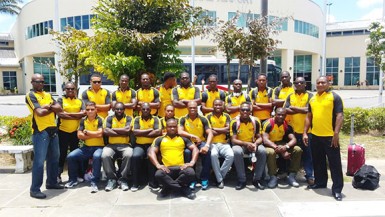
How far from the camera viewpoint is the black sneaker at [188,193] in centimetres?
533

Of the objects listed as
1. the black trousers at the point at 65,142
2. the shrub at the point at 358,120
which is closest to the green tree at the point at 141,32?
the black trousers at the point at 65,142

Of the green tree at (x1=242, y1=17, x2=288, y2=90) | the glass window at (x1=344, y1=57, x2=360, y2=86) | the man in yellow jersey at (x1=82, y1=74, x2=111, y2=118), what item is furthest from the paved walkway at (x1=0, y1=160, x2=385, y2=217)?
the glass window at (x1=344, y1=57, x2=360, y2=86)

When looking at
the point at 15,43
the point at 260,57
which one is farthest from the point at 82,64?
the point at 15,43

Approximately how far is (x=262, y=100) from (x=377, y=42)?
7383mm

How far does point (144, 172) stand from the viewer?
6.27 m

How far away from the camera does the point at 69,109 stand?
6.10 meters

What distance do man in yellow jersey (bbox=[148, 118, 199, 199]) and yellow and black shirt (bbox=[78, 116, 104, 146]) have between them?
115cm

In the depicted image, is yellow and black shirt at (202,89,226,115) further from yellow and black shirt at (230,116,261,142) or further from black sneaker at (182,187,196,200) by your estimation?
black sneaker at (182,187,196,200)

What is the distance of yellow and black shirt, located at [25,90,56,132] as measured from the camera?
5.21m

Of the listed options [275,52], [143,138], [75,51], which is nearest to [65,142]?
[143,138]

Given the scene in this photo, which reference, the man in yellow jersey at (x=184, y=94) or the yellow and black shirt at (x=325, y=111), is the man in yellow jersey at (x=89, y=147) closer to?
the man in yellow jersey at (x=184, y=94)

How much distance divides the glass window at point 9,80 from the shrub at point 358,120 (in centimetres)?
4459

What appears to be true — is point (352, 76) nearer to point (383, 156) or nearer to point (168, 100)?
point (383, 156)

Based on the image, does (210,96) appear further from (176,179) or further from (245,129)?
(176,179)
